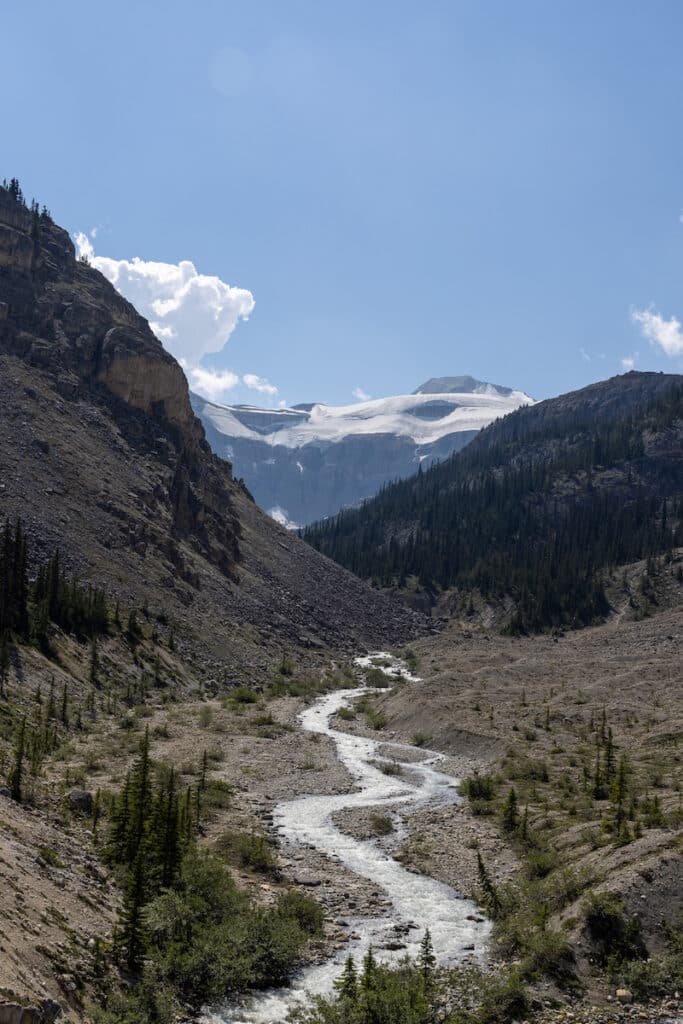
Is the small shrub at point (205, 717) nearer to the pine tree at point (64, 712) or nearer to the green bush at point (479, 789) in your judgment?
the pine tree at point (64, 712)

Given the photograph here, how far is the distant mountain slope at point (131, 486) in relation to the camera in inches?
3140

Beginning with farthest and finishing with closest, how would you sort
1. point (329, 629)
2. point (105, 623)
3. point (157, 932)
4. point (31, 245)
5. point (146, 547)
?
1. point (31, 245)
2. point (329, 629)
3. point (146, 547)
4. point (105, 623)
5. point (157, 932)

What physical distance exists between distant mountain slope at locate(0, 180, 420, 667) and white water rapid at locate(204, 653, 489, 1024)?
3444 centimetres

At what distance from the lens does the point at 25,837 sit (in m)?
22.6

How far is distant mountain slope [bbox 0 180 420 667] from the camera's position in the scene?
262 ft

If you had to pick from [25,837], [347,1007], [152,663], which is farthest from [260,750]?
[347,1007]

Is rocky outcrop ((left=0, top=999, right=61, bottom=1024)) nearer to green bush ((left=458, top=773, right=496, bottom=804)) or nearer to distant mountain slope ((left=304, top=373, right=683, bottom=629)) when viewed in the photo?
green bush ((left=458, top=773, right=496, bottom=804))

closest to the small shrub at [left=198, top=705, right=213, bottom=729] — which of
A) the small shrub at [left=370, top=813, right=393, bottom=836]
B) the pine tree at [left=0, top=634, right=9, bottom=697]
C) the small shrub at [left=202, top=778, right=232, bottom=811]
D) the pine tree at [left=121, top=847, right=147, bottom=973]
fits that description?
the pine tree at [left=0, top=634, right=9, bottom=697]

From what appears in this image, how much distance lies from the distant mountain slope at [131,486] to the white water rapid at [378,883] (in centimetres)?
3444

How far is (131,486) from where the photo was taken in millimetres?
94312

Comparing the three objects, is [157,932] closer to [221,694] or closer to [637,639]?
[221,694]

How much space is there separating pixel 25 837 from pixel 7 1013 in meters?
11.4

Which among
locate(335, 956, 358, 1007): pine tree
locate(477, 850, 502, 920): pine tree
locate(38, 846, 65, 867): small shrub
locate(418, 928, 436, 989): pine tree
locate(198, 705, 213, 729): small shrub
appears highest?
locate(38, 846, 65, 867): small shrub

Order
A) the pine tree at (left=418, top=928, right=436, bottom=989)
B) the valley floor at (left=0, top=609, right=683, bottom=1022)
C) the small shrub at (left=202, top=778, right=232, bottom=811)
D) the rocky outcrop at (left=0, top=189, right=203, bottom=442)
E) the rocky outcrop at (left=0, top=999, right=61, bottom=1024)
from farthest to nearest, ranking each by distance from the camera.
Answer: the rocky outcrop at (left=0, top=189, right=203, bottom=442)
the small shrub at (left=202, top=778, right=232, bottom=811)
the pine tree at (left=418, top=928, right=436, bottom=989)
the valley floor at (left=0, top=609, right=683, bottom=1022)
the rocky outcrop at (left=0, top=999, right=61, bottom=1024)
